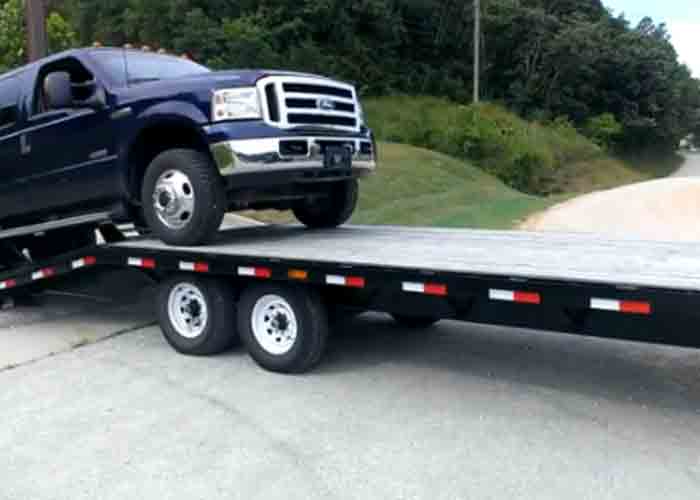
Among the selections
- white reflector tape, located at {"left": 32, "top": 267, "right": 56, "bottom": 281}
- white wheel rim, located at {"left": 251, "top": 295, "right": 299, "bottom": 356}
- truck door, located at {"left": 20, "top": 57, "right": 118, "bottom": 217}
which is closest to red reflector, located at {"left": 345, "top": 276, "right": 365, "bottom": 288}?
white wheel rim, located at {"left": 251, "top": 295, "right": 299, "bottom": 356}

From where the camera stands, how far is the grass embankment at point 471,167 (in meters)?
17.7

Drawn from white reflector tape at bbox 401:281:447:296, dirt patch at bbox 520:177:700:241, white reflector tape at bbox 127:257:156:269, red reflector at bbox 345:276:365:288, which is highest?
white reflector tape at bbox 401:281:447:296

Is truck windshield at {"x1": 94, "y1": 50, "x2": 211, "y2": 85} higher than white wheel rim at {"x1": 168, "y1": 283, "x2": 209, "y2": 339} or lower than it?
higher

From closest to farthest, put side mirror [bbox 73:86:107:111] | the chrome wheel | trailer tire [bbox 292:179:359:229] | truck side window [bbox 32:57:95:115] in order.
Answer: the chrome wheel, side mirror [bbox 73:86:107:111], truck side window [bbox 32:57:95:115], trailer tire [bbox 292:179:359:229]

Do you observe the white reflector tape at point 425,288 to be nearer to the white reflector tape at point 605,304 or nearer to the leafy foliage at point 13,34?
the white reflector tape at point 605,304

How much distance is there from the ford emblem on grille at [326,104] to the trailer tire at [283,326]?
1716 millimetres

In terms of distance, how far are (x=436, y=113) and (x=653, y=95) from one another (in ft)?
84.9

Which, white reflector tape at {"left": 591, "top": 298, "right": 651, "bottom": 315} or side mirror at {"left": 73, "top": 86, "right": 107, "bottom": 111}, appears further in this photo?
side mirror at {"left": 73, "top": 86, "right": 107, "bottom": 111}

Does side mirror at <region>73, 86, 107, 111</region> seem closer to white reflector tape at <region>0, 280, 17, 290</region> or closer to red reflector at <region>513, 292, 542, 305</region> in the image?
white reflector tape at <region>0, 280, 17, 290</region>

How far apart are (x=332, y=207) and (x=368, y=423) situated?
3459 millimetres

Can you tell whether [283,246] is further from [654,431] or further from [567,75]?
[567,75]

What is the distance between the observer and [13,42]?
2022 centimetres

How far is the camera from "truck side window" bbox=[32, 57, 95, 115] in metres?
6.70

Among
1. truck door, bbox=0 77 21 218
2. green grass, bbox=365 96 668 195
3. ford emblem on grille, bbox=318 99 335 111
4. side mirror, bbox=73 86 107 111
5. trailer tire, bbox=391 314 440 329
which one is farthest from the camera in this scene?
green grass, bbox=365 96 668 195
